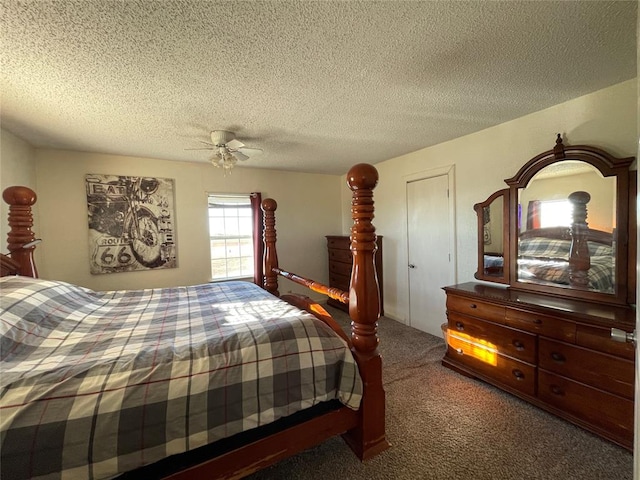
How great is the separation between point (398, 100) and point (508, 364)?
2222 millimetres

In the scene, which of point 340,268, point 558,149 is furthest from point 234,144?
point 558,149

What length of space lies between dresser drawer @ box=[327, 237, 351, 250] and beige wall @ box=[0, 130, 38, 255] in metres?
3.65

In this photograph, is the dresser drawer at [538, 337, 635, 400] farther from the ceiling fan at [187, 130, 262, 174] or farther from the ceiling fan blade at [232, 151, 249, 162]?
the ceiling fan blade at [232, 151, 249, 162]

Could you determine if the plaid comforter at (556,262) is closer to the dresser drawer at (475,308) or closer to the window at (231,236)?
the dresser drawer at (475,308)

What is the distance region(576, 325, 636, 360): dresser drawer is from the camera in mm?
1490

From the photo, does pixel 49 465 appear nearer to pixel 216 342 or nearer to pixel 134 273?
pixel 216 342

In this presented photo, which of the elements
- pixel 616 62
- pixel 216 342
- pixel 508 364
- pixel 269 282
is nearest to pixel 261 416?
pixel 216 342

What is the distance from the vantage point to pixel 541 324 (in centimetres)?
184

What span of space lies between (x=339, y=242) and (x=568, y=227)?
2.77 m

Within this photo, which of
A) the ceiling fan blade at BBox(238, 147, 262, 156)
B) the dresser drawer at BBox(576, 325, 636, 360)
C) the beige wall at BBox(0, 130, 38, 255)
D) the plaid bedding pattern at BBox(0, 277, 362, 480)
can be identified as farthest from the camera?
the ceiling fan blade at BBox(238, 147, 262, 156)

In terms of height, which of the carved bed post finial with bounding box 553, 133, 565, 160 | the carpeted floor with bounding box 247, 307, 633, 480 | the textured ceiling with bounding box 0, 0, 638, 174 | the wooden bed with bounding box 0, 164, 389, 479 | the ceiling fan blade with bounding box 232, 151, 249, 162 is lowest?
the carpeted floor with bounding box 247, 307, 633, 480

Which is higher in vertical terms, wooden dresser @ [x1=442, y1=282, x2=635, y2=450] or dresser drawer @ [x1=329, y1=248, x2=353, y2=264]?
dresser drawer @ [x1=329, y1=248, x2=353, y2=264]

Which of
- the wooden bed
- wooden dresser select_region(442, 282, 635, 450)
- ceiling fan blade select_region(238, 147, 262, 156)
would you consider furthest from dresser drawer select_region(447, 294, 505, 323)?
ceiling fan blade select_region(238, 147, 262, 156)

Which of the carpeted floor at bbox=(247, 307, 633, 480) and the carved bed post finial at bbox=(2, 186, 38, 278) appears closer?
the carpeted floor at bbox=(247, 307, 633, 480)
